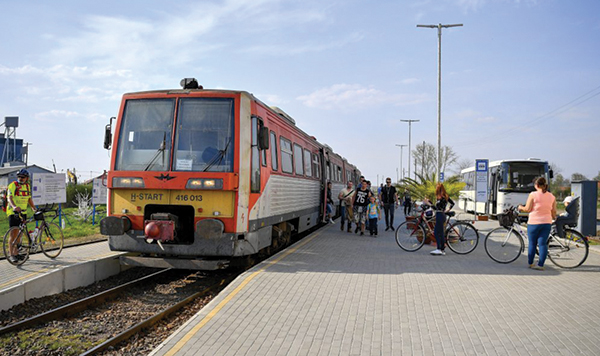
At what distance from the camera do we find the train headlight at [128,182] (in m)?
8.37

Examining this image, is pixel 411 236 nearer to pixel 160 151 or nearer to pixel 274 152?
pixel 274 152

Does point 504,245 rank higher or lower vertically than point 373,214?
lower

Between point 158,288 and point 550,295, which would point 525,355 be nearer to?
point 550,295

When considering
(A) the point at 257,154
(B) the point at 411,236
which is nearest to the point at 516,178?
(B) the point at 411,236

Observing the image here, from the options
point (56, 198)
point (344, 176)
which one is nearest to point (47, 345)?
point (56, 198)

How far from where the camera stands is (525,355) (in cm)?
464

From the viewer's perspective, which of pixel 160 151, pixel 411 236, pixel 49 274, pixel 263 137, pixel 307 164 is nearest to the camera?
pixel 49 274

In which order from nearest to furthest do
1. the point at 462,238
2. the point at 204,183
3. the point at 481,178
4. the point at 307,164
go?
→ the point at 204,183
the point at 462,238
the point at 307,164
the point at 481,178

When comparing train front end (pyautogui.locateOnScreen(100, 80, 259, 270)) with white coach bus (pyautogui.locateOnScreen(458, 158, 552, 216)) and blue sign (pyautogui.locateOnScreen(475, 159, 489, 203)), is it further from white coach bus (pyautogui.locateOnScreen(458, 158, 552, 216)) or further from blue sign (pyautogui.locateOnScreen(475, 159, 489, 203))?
white coach bus (pyautogui.locateOnScreen(458, 158, 552, 216))

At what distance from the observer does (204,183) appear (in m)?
8.18

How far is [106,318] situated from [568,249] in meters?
8.32

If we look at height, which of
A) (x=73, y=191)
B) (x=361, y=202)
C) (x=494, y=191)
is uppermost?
(x=494, y=191)

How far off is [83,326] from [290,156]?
679 cm

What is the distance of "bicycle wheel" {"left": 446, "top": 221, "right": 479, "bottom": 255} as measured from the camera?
38.1ft
